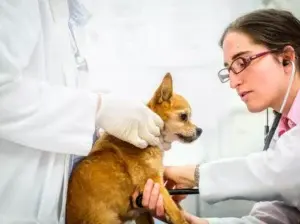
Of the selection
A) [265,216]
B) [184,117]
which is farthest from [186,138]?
[265,216]

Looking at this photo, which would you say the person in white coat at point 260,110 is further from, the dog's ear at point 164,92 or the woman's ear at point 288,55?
the dog's ear at point 164,92

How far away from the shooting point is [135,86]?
117 centimetres

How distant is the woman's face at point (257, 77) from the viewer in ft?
3.69

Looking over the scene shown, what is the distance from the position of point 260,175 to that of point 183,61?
0.38 m

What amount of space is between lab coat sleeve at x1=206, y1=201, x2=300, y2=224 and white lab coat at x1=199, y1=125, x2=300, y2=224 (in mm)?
98

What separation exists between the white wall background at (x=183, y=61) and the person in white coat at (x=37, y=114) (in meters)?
0.19

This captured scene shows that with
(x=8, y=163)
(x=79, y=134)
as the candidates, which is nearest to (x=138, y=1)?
(x=79, y=134)

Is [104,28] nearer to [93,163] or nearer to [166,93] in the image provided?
[166,93]

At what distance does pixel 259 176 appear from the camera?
41.0 inches

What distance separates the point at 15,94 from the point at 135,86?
0.39 metres

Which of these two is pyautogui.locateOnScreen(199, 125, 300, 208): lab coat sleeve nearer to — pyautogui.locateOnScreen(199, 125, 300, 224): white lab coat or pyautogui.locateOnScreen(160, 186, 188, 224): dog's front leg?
pyautogui.locateOnScreen(199, 125, 300, 224): white lab coat

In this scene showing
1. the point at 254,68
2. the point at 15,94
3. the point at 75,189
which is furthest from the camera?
the point at 254,68

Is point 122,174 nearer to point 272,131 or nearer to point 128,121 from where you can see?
point 128,121

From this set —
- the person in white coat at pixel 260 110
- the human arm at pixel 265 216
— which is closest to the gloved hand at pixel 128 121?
the person in white coat at pixel 260 110
